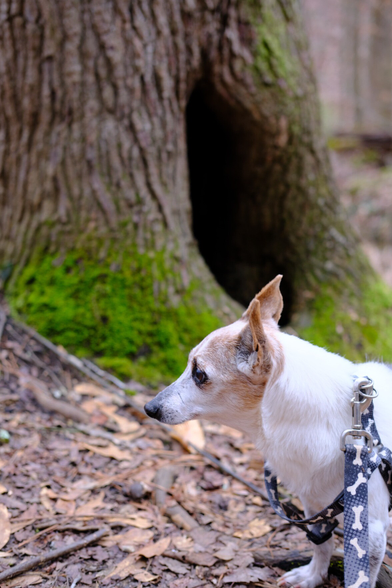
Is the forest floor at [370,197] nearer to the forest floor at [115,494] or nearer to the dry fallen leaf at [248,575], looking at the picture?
the forest floor at [115,494]

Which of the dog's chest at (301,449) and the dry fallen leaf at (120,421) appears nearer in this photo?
the dog's chest at (301,449)

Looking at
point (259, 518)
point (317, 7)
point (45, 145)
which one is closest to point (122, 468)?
point (259, 518)

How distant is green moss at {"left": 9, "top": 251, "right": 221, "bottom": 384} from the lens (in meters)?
3.80

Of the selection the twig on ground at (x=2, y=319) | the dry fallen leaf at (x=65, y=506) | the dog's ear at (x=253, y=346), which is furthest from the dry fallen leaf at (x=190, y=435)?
the twig on ground at (x=2, y=319)

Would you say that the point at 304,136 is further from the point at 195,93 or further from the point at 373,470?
the point at 373,470

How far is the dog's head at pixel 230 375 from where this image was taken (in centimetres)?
197

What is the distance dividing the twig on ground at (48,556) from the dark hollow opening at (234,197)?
3.18 meters

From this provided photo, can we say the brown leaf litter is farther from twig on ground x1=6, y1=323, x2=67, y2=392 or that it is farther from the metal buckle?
the metal buckle

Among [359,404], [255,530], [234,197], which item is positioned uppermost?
[234,197]

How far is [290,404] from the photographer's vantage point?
6.28 ft

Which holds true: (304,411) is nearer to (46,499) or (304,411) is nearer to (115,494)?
(115,494)

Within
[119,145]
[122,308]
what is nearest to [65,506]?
[122,308]

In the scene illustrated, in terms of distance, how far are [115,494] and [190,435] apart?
0.77m

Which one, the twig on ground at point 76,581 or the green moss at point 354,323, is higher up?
the green moss at point 354,323
